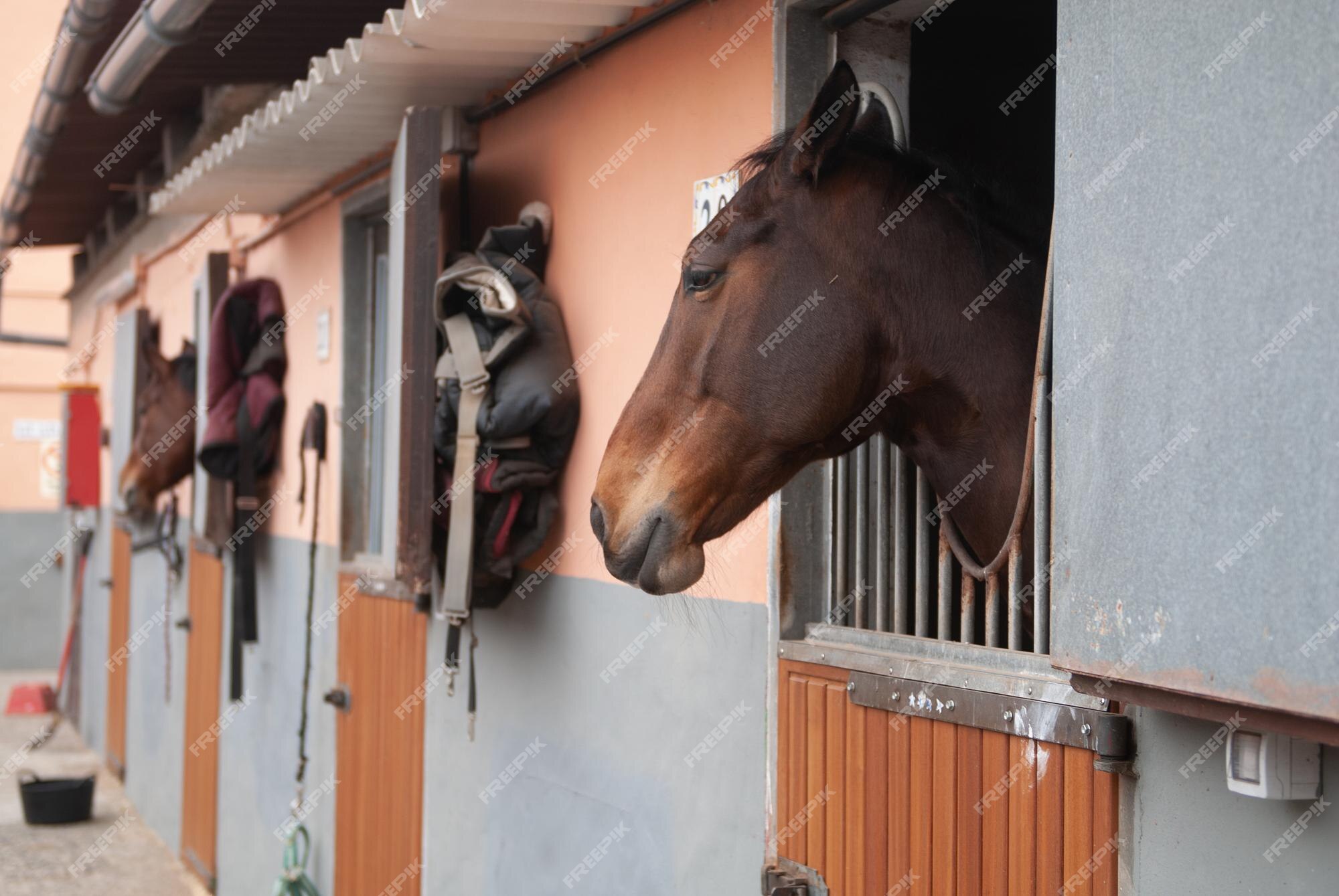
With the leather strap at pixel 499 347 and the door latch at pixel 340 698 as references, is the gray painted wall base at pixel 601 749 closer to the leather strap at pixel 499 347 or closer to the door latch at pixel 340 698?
the leather strap at pixel 499 347

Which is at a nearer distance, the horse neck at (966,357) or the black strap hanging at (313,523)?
the horse neck at (966,357)

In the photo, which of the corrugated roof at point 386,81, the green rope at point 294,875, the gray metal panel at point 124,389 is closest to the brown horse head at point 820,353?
the corrugated roof at point 386,81

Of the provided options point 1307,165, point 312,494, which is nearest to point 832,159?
point 1307,165

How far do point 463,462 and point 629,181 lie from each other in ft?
2.90

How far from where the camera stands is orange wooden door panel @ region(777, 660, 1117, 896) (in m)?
2.04

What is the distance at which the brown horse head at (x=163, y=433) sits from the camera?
24.0 ft

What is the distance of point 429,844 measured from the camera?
177 inches

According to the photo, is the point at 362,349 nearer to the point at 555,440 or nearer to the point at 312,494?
the point at 312,494

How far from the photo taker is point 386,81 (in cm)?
388

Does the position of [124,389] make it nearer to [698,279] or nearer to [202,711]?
[202,711]

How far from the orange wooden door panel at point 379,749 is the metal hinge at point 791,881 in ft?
6.61

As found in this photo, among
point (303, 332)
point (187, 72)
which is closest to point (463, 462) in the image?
point (303, 332)

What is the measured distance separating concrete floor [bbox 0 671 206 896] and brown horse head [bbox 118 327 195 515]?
2.00 meters

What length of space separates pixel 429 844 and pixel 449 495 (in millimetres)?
1362
